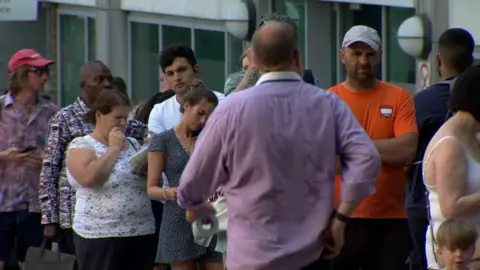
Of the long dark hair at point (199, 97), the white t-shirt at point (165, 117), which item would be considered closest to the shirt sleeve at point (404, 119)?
the long dark hair at point (199, 97)

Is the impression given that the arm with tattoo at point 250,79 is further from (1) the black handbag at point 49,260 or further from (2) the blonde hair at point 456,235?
(1) the black handbag at point 49,260

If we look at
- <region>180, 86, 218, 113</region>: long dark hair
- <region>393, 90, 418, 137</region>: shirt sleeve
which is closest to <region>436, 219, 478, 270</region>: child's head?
<region>393, 90, 418, 137</region>: shirt sleeve

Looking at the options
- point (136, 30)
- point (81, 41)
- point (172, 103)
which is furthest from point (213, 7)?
point (172, 103)

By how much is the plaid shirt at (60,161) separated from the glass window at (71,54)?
1338 cm

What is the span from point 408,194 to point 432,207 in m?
1.51

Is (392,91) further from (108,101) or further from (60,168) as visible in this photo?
(60,168)

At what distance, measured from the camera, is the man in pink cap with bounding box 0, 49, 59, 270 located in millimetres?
9906

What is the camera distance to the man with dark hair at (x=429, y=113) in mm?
8203

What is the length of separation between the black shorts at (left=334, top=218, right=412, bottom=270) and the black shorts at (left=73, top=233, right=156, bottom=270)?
5.38 ft

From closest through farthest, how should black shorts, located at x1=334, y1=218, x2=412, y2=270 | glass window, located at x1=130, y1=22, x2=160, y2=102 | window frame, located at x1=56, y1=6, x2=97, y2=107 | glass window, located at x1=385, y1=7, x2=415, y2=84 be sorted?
black shorts, located at x1=334, y1=218, x2=412, y2=270 < glass window, located at x1=385, y1=7, x2=415, y2=84 < glass window, located at x1=130, y1=22, x2=160, y2=102 < window frame, located at x1=56, y1=6, x2=97, y2=107

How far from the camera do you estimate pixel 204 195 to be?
19.2 ft

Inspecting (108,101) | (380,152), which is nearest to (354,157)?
(380,152)

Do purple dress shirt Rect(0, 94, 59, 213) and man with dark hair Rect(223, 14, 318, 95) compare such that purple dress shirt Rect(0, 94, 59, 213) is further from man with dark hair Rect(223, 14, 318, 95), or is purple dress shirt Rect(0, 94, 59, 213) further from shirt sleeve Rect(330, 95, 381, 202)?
shirt sleeve Rect(330, 95, 381, 202)

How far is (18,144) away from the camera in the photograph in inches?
391
